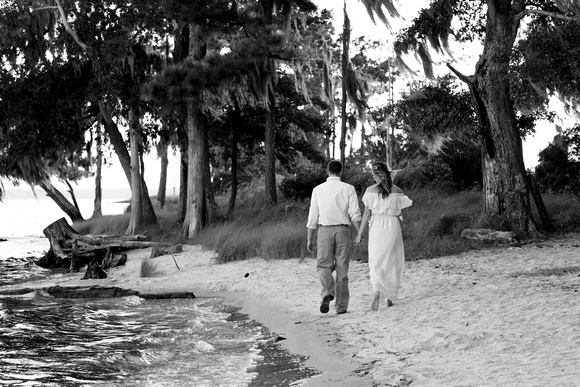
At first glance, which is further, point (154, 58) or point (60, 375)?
point (154, 58)

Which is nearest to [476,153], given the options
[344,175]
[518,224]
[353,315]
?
[344,175]

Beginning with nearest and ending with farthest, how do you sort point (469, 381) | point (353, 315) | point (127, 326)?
point (469, 381) → point (353, 315) → point (127, 326)

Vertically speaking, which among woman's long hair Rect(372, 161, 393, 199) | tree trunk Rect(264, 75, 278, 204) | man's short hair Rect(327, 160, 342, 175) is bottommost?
woman's long hair Rect(372, 161, 393, 199)

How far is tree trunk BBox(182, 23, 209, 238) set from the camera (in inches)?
859

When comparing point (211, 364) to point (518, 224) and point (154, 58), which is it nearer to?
point (518, 224)

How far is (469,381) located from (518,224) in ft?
34.5

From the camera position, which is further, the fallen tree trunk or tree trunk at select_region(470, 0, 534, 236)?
the fallen tree trunk

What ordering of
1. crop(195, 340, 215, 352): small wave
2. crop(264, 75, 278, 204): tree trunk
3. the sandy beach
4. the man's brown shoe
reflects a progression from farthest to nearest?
crop(264, 75, 278, 204): tree trunk, the man's brown shoe, crop(195, 340, 215, 352): small wave, the sandy beach

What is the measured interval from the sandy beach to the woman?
0.92 ft

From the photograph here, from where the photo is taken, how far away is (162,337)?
29.9 ft

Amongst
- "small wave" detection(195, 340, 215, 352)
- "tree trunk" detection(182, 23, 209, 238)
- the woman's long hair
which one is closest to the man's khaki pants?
the woman's long hair

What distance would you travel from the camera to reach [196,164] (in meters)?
22.2

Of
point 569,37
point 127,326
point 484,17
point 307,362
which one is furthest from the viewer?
point 484,17

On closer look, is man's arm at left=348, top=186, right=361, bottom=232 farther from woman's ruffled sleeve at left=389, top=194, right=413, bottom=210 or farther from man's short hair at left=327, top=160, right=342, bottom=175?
woman's ruffled sleeve at left=389, top=194, right=413, bottom=210
